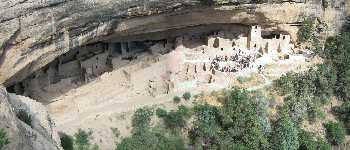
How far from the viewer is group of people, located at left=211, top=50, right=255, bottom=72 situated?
59.7 feet

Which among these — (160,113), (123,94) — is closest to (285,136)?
(160,113)

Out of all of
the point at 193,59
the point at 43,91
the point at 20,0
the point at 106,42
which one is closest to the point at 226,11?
the point at 193,59

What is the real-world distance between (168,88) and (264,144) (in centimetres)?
302

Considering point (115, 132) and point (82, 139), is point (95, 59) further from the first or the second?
point (82, 139)

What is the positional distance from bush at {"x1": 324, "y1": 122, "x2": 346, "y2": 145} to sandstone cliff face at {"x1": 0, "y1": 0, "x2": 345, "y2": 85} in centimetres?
358

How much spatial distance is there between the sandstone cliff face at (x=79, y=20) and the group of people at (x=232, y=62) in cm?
105

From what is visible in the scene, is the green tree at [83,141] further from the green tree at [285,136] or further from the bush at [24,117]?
the green tree at [285,136]

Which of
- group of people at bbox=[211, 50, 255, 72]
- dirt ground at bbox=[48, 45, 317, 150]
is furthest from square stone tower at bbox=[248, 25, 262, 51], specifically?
dirt ground at bbox=[48, 45, 317, 150]

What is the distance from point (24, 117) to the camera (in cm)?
1070

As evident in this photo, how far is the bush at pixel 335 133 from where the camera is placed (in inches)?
712

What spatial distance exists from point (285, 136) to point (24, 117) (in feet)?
27.7

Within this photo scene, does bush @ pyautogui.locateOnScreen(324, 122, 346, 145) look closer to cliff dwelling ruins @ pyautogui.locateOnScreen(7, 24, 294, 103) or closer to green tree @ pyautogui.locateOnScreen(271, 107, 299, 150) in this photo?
green tree @ pyautogui.locateOnScreen(271, 107, 299, 150)

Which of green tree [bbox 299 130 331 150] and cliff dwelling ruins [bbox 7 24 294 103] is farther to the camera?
green tree [bbox 299 130 331 150]

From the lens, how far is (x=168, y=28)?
18203mm
